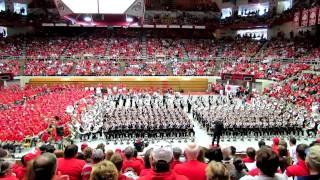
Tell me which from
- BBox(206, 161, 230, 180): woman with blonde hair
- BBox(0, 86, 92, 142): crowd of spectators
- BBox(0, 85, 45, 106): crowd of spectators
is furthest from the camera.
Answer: BBox(0, 85, 45, 106): crowd of spectators

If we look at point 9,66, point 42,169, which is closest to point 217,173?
point 42,169

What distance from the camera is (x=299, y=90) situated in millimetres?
28578

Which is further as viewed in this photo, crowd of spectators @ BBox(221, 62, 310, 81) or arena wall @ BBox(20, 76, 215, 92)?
arena wall @ BBox(20, 76, 215, 92)

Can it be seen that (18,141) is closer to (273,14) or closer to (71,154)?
(71,154)

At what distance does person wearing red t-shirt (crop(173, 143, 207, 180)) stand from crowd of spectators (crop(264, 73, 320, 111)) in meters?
21.2

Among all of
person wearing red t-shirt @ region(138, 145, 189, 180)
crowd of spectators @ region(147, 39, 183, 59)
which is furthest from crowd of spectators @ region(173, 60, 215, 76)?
person wearing red t-shirt @ region(138, 145, 189, 180)

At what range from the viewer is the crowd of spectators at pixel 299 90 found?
84.1 ft

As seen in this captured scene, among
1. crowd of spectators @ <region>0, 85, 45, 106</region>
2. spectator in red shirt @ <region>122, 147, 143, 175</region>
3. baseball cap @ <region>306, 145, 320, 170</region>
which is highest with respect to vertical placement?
baseball cap @ <region>306, 145, 320, 170</region>

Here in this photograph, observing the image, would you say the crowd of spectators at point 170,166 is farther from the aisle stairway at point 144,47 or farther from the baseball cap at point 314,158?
the aisle stairway at point 144,47

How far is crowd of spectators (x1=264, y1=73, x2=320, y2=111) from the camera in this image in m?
25.6

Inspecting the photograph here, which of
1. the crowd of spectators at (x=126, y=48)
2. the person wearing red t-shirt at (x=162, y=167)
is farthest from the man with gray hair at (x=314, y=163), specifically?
the crowd of spectators at (x=126, y=48)

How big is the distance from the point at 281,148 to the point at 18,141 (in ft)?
38.2

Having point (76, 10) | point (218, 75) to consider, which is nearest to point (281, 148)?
point (76, 10)

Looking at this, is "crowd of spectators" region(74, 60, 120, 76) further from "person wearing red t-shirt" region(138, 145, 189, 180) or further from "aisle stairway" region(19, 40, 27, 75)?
"person wearing red t-shirt" region(138, 145, 189, 180)
